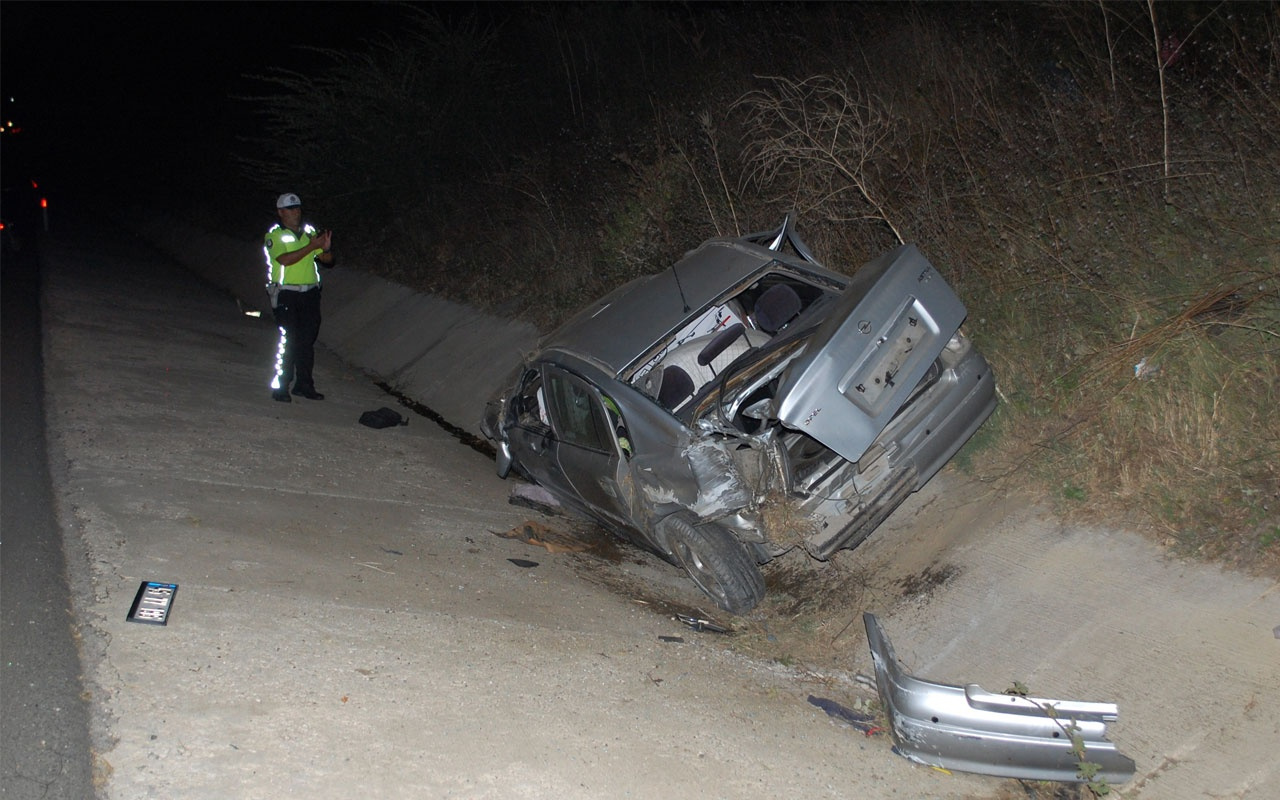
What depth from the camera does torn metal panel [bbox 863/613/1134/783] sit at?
4160 mm

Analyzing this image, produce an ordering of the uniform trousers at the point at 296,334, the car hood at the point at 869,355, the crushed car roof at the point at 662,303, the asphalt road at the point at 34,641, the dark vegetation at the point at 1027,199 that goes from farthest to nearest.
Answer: the uniform trousers at the point at 296,334 → the crushed car roof at the point at 662,303 → the dark vegetation at the point at 1027,199 → the car hood at the point at 869,355 → the asphalt road at the point at 34,641

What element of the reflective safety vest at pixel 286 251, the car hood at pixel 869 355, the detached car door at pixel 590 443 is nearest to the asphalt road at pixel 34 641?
the reflective safety vest at pixel 286 251

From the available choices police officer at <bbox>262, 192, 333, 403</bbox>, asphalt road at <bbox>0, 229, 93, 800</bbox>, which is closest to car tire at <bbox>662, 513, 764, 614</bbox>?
asphalt road at <bbox>0, 229, 93, 800</bbox>

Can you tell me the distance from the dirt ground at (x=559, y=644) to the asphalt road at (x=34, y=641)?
0.11 meters

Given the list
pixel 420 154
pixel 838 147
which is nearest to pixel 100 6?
pixel 420 154

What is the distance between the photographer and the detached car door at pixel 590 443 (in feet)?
21.0

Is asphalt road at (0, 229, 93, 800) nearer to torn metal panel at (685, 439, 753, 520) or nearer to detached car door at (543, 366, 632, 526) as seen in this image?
detached car door at (543, 366, 632, 526)

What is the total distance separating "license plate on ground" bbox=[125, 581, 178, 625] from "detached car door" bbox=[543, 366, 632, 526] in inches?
98.2

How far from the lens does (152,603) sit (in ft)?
17.9

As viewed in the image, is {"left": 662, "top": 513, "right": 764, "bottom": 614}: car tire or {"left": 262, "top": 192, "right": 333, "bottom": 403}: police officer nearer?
{"left": 662, "top": 513, "right": 764, "bottom": 614}: car tire

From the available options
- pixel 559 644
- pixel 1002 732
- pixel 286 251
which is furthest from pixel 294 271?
pixel 1002 732

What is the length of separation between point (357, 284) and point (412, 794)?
15.4m

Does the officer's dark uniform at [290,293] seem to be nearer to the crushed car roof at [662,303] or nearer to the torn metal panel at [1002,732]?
the crushed car roof at [662,303]

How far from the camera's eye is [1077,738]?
4.12 m
